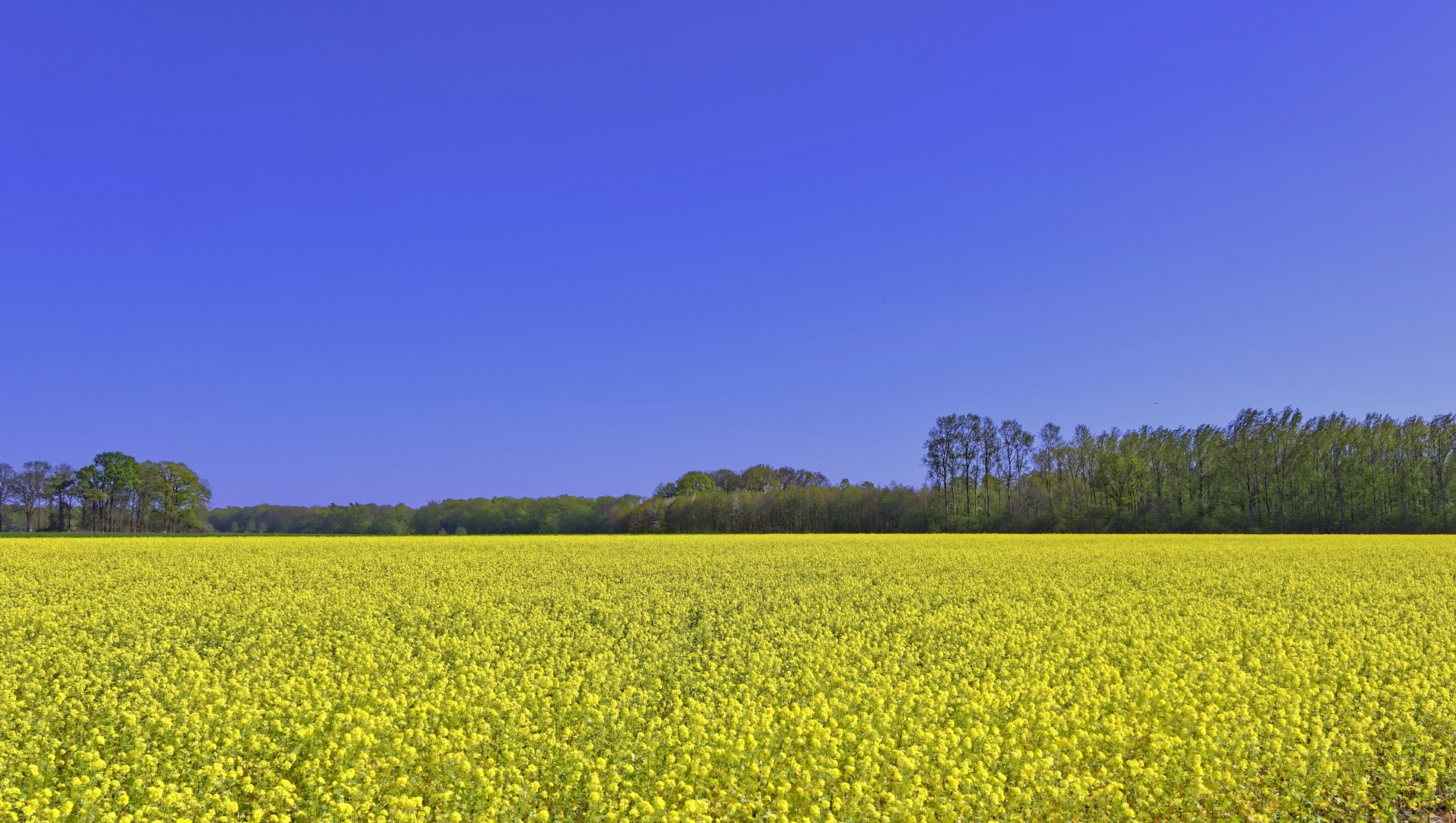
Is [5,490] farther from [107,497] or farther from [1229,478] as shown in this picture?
[1229,478]

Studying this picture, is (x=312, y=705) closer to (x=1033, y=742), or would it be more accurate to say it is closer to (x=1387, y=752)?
(x=1033, y=742)

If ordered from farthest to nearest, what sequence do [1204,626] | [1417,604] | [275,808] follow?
[1417,604], [1204,626], [275,808]

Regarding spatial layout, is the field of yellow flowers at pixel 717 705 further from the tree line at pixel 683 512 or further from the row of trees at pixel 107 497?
the row of trees at pixel 107 497

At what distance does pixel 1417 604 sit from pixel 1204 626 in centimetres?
782

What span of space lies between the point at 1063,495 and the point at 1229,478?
1381 cm

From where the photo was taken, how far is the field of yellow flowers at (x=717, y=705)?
21.3 ft

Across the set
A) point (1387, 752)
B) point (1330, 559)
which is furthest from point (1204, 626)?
point (1330, 559)

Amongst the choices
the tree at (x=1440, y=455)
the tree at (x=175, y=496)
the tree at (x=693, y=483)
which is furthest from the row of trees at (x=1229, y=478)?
the tree at (x=175, y=496)

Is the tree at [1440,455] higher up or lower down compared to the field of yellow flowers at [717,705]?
higher up

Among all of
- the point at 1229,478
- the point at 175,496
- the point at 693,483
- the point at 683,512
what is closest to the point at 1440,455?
the point at 1229,478

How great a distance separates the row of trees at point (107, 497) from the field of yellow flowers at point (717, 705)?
7838 centimetres

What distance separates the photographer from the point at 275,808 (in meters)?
6.34

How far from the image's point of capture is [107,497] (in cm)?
8062

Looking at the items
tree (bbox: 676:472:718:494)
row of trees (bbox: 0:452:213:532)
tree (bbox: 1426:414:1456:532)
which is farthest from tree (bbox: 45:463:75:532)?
tree (bbox: 1426:414:1456:532)
